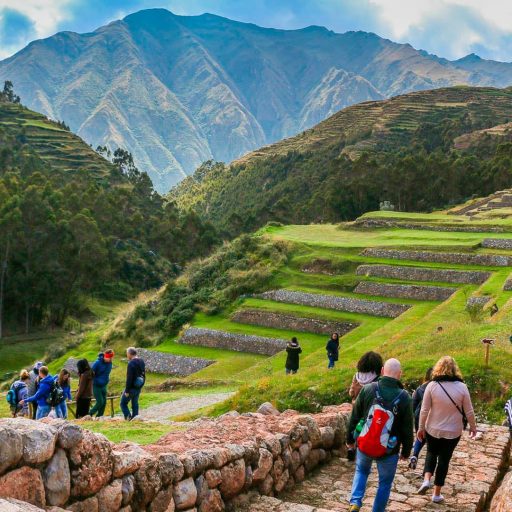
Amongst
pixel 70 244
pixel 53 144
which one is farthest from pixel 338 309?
pixel 53 144

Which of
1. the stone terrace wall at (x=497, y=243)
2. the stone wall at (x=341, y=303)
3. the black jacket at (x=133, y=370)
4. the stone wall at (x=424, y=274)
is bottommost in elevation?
the black jacket at (x=133, y=370)

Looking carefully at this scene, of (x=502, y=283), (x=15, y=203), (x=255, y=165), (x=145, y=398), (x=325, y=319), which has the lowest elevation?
(x=145, y=398)

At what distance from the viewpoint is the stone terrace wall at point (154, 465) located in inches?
185

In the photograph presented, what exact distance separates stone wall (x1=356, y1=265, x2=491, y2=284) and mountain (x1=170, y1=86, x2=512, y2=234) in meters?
41.7

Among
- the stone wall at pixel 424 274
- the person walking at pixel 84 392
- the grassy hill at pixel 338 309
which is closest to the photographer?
the person walking at pixel 84 392

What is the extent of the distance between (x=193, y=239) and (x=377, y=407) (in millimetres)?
72674

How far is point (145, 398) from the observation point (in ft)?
74.1

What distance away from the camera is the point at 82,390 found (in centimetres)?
1433

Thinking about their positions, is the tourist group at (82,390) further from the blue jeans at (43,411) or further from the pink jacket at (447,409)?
the pink jacket at (447,409)

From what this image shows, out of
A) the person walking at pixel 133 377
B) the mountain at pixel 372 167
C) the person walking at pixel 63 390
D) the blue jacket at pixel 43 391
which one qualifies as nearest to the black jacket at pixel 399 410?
the person walking at pixel 133 377

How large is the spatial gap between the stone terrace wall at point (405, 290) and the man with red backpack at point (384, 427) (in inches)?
1105

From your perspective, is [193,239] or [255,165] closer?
[193,239]

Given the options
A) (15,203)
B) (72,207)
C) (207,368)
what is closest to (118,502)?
(207,368)

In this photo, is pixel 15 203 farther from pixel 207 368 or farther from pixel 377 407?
pixel 377 407
